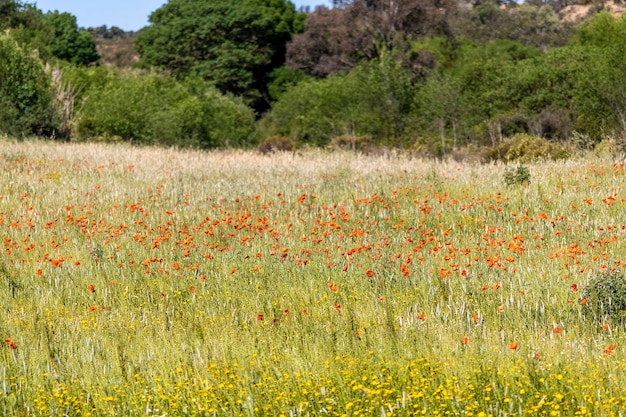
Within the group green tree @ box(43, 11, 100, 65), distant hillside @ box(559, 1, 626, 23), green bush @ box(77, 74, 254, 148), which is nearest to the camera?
green bush @ box(77, 74, 254, 148)

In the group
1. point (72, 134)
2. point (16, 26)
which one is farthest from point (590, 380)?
point (16, 26)

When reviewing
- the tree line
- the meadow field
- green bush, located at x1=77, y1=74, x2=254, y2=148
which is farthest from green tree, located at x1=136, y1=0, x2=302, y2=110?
the meadow field

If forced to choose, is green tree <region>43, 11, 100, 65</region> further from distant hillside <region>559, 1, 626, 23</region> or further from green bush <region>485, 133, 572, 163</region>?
green bush <region>485, 133, 572, 163</region>

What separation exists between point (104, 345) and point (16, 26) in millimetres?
60111

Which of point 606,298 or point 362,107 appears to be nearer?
point 606,298

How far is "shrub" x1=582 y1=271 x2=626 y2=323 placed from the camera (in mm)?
5246

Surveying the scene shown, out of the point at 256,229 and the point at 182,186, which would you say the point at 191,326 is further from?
the point at 182,186

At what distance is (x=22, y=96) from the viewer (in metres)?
25.0

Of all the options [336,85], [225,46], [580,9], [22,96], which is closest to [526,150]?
[22,96]

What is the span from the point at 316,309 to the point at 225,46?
197 ft

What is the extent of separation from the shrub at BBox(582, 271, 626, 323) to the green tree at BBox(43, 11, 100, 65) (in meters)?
75.3

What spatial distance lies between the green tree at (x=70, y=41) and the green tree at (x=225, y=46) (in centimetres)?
1164

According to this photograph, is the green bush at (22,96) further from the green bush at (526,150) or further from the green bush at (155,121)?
the green bush at (526,150)

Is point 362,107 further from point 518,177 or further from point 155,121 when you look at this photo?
point 518,177
